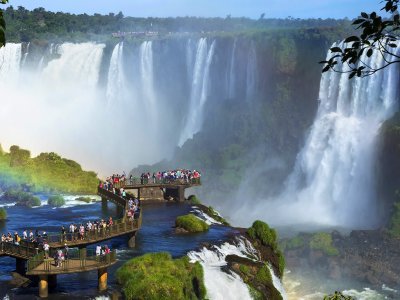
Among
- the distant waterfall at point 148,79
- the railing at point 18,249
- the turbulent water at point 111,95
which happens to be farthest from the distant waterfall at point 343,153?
the railing at point 18,249

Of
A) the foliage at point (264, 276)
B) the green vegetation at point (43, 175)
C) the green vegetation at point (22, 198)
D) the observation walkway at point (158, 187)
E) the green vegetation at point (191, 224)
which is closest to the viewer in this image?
the foliage at point (264, 276)

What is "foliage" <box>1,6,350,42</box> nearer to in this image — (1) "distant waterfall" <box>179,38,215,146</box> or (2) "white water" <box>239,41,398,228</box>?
(1) "distant waterfall" <box>179,38,215,146</box>

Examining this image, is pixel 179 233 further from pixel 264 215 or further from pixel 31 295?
pixel 264 215

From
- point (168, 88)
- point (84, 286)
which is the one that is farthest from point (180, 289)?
point (168, 88)

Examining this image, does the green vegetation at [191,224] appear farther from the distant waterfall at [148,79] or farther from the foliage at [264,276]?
the distant waterfall at [148,79]

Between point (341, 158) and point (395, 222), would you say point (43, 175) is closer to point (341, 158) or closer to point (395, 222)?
point (341, 158)

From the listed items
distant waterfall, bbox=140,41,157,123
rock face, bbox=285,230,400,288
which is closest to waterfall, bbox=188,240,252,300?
rock face, bbox=285,230,400,288

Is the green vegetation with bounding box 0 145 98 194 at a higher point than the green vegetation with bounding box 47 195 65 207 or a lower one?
higher
